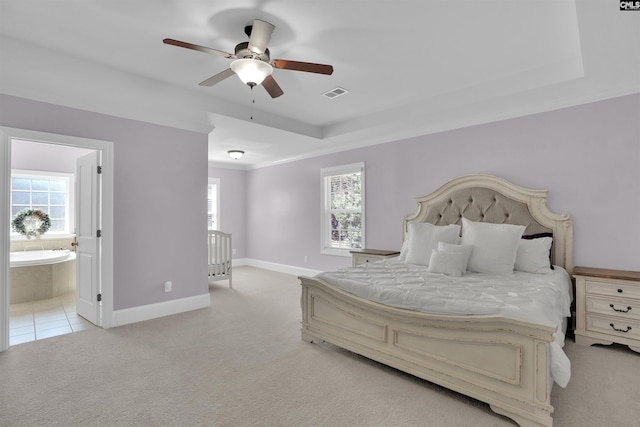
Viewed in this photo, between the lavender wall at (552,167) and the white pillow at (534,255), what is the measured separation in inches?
16.5

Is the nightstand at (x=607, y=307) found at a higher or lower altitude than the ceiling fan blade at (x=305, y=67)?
lower

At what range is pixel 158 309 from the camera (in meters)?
3.79

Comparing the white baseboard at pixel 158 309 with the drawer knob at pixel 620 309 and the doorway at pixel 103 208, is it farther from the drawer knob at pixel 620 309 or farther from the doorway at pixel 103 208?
the drawer knob at pixel 620 309

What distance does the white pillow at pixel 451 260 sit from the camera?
2.98 meters

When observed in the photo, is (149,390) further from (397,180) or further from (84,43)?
(397,180)

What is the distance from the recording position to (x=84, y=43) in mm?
2652

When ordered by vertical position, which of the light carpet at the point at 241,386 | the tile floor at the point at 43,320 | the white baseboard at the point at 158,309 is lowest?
the light carpet at the point at 241,386

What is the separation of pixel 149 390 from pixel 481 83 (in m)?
4.08

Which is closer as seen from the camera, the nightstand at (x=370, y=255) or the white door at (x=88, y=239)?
the white door at (x=88, y=239)

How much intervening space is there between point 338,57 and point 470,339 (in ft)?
8.06

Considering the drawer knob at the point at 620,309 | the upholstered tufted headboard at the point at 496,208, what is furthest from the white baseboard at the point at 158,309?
the drawer knob at the point at 620,309

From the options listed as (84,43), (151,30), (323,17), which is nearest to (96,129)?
(84,43)

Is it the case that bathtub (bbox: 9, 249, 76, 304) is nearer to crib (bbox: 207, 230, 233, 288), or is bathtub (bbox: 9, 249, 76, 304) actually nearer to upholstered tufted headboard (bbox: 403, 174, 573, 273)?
crib (bbox: 207, 230, 233, 288)

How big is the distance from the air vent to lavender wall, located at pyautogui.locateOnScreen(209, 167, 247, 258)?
13.5 ft
